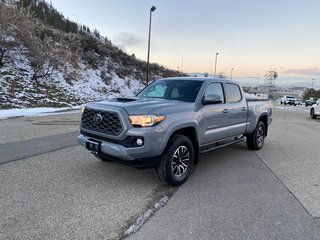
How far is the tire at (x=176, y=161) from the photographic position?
4934 millimetres

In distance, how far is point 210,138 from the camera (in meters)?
6.00

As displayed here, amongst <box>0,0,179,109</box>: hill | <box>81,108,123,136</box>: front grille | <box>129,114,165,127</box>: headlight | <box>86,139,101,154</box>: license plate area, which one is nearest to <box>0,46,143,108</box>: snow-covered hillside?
<box>0,0,179,109</box>: hill

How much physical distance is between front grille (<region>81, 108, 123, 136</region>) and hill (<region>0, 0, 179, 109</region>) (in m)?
12.6

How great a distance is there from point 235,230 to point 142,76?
3596 cm

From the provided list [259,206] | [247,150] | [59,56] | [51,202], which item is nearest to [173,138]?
[259,206]

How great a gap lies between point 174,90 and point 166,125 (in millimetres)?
1610

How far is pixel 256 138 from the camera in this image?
26.9 feet

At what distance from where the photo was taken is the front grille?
4793mm

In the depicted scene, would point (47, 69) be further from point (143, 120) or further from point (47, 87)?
point (143, 120)

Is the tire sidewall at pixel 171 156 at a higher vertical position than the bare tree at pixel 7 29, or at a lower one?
lower

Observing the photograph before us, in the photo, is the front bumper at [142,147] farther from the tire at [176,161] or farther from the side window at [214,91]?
the side window at [214,91]

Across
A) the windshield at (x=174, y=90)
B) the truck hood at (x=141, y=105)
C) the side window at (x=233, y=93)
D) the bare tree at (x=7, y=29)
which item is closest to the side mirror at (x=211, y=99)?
the windshield at (x=174, y=90)

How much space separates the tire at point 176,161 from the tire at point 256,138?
323 centimetres

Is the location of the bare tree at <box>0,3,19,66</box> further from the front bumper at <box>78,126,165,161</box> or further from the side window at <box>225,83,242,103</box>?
the front bumper at <box>78,126,165,161</box>
